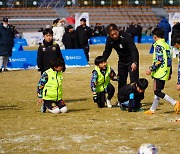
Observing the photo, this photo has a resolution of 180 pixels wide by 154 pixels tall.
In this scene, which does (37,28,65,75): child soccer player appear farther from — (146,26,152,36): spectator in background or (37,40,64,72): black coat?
(146,26,152,36): spectator in background

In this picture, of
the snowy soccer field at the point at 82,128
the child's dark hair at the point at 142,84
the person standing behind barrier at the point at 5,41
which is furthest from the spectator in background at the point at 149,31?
the child's dark hair at the point at 142,84

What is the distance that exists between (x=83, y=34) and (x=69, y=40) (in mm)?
846

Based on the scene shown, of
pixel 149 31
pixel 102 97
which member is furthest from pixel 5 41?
pixel 149 31

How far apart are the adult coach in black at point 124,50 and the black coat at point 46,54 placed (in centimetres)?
106

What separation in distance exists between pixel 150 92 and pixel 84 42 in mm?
10201

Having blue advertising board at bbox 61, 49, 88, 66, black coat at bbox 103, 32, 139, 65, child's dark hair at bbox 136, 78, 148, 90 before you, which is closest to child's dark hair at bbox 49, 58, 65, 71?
black coat at bbox 103, 32, 139, 65

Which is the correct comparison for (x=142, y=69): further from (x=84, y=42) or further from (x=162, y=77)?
(x=162, y=77)

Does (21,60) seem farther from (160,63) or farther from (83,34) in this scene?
(160,63)

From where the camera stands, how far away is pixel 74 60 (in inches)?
1056

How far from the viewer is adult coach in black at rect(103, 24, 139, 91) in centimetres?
1380

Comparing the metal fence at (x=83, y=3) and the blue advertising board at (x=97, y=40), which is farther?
the metal fence at (x=83, y=3)

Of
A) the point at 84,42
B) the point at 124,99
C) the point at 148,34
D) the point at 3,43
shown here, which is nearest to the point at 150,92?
the point at 124,99

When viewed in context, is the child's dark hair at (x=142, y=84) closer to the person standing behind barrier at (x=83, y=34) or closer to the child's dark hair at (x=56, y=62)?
the child's dark hair at (x=56, y=62)

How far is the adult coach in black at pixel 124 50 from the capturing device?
45.3 feet
